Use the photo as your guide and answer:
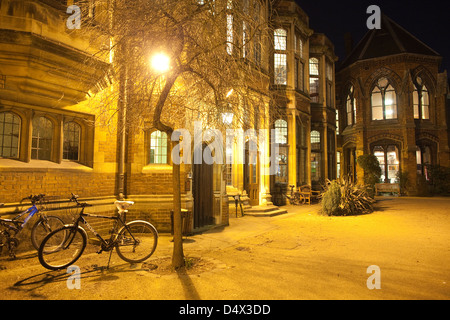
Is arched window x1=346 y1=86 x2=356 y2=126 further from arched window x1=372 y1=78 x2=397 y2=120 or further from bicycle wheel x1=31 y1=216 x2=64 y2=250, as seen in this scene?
bicycle wheel x1=31 y1=216 x2=64 y2=250

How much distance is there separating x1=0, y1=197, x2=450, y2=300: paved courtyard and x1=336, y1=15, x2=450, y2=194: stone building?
16.1m

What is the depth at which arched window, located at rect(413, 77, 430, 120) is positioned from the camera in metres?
22.8

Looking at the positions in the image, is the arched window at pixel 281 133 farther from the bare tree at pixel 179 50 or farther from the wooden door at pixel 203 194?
the bare tree at pixel 179 50

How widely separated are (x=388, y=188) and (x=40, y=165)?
70.6ft

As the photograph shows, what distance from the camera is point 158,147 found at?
8609mm

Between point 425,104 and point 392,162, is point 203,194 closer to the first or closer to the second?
point 392,162

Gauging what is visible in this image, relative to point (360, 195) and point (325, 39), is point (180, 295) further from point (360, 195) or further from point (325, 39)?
point (325, 39)

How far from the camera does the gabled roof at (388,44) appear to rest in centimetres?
2278

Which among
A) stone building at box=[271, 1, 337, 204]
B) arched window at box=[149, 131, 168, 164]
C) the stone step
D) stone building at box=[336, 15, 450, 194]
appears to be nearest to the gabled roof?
stone building at box=[336, 15, 450, 194]

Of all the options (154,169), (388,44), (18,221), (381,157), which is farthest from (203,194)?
(388,44)

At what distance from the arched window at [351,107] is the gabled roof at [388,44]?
2.65 m

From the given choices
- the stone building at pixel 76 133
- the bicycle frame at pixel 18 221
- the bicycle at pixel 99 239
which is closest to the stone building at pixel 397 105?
the stone building at pixel 76 133
